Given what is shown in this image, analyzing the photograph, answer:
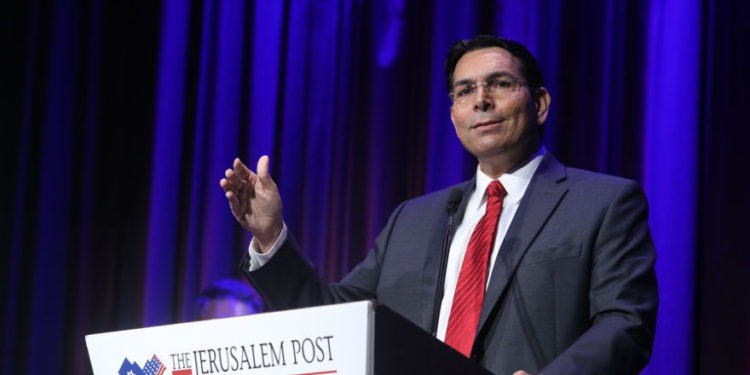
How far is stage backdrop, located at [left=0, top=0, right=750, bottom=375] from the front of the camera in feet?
12.1

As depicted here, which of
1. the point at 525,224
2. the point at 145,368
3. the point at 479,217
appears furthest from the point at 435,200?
the point at 145,368

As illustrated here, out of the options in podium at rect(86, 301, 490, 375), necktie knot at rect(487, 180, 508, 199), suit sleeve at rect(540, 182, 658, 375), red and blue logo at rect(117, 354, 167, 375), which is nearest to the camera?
podium at rect(86, 301, 490, 375)

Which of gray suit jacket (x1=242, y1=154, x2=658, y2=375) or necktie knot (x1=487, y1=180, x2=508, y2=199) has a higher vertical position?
necktie knot (x1=487, y1=180, x2=508, y2=199)

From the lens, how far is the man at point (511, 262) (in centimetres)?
198

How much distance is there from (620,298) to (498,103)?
0.71m

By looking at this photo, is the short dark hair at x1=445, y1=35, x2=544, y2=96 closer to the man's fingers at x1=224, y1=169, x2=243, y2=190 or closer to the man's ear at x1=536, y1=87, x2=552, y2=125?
the man's ear at x1=536, y1=87, x2=552, y2=125

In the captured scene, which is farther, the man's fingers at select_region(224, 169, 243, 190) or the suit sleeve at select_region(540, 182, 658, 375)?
the man's fingers at select_region(224, 169, 243, 190)

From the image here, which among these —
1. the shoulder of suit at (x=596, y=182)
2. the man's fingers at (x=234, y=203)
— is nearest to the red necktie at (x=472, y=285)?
the shoulder of suit at (x=596, y=182)

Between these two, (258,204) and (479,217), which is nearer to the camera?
(258,204)

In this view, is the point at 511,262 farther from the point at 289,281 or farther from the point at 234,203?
the point at 234,203

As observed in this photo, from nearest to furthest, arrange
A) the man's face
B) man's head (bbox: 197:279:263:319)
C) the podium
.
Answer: the podium, the man's face, man's head (bbox: 197:279:263:319)

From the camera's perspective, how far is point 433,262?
227 cm

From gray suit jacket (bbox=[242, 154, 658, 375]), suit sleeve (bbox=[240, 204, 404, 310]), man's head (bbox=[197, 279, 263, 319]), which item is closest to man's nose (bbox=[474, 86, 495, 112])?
gray suit jacket (bbox=[242, 154, 658, 375])

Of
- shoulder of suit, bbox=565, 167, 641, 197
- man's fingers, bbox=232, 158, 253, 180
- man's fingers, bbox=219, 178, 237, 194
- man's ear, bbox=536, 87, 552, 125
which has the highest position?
man's ear, bbox=536, 87, 552, 125
